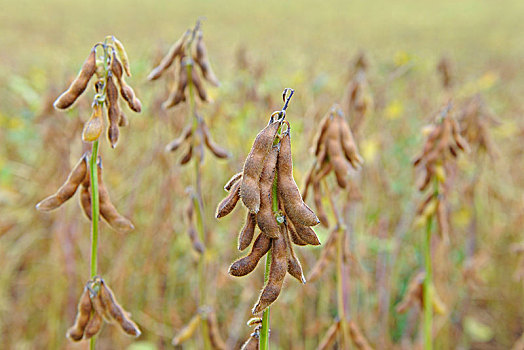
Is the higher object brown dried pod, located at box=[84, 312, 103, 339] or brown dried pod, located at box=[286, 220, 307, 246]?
brown dried pod, located at box=[286, 220, 307, 246]

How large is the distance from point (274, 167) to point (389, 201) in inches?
110

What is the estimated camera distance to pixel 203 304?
183 cm

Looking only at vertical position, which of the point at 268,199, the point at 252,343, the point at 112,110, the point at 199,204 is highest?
the point at 112,110

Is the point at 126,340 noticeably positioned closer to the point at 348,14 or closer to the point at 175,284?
the point at 175,284

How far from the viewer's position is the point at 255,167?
79 centimetres

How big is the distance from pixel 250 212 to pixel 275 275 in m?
0.10

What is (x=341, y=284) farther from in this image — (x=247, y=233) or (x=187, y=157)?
(x=247, y=233)

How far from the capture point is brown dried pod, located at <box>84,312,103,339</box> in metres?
1.14

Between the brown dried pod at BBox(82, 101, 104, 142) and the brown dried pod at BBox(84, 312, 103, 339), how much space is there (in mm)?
413

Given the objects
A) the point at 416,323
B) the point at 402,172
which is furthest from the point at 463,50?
the point at 416,323

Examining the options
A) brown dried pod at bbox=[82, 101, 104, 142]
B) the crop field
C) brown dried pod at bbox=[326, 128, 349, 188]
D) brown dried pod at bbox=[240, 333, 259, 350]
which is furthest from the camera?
brown dried pod at bbox=[326, 128, 349, 188]

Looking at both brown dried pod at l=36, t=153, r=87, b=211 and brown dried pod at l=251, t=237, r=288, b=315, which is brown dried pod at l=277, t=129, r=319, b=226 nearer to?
brown dried pod at l=251, t=237, r=288, b=315

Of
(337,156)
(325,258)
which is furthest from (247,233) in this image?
(325,258)

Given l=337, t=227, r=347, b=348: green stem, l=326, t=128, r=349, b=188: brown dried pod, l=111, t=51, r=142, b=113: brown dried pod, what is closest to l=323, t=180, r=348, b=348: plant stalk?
l=337, t=227, r=347, b=348: green stem
